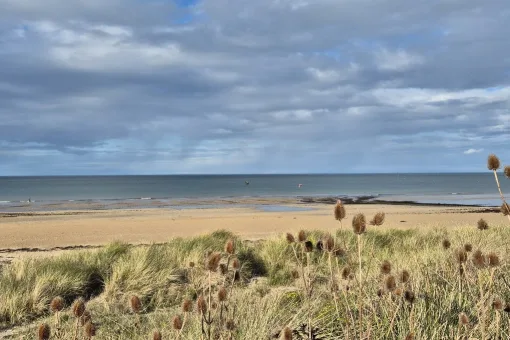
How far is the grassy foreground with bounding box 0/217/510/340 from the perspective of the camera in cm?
306

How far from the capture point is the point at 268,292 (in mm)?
7984

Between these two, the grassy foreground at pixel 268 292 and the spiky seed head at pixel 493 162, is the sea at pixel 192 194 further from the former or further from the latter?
the spiky seed head at pixel 493 162

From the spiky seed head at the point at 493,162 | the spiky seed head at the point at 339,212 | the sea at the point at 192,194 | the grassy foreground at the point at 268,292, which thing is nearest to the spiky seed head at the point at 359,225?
the grassy foreground at the point at 268,292

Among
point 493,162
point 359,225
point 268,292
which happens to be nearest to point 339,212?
point 359,225

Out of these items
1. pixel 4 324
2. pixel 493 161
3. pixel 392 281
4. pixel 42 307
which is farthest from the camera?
pixel 42 307

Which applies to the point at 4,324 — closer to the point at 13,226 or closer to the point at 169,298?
the point at 169,298

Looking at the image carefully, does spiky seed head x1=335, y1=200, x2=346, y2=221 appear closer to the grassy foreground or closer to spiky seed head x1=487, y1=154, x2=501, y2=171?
the grassy foreground

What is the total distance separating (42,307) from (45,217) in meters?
28.4

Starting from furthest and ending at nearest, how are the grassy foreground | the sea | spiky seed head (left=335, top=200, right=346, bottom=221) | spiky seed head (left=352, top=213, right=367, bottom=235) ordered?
1. the sea
2. the grassy foreground
3. spiky seed head (left=335, top=200, right=346, bottom=221)
4. spiky seed head (left=352, top=213, right=367, bottom=235)

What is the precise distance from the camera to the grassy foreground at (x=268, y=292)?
10.0 feet

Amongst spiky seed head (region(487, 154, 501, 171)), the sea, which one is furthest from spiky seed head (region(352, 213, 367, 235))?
the sea

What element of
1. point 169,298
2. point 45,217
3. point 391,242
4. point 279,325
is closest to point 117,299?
point 169,298

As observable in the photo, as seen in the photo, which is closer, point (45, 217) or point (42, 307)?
point (42, 307)

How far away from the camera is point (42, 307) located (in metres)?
6.96
